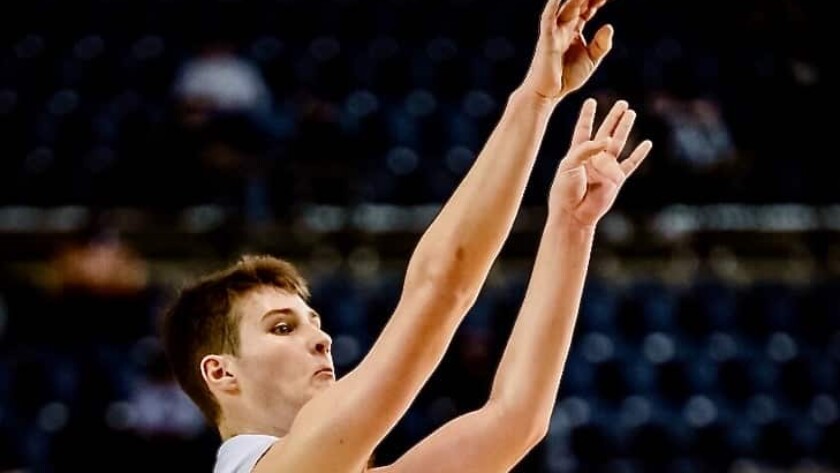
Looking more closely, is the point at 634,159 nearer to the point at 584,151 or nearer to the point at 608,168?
the point at 608,168

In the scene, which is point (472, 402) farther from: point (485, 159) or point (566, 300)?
point (485, 159)

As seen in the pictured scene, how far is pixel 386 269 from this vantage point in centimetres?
1157

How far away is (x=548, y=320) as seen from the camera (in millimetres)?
3631

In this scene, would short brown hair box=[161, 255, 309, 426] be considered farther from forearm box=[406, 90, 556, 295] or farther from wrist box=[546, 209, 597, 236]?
forearm box=[406, 90, 556, 295]

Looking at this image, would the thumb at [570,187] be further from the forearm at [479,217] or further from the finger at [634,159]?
the forearm at [479,217]

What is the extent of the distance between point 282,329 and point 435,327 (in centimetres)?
77

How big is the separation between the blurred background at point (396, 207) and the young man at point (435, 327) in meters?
5.07

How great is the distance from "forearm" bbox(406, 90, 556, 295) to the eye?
2.21 ft

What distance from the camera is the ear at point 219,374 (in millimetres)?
3680

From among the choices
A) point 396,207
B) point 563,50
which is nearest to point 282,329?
point 563,50

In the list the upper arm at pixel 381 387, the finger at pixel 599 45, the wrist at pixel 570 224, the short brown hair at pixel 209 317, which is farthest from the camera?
the short brown hair at pixel 209 317

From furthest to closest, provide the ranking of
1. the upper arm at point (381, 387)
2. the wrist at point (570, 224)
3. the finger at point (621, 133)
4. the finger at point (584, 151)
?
the wrist at point (570, 224) < the finger at point (621, 133) < the finger at point (584, 151) < the upper arm at point (381, 387)

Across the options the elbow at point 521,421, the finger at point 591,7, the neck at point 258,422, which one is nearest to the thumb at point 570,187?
the finger at point 591,7

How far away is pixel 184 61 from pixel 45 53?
1219 millimetres
